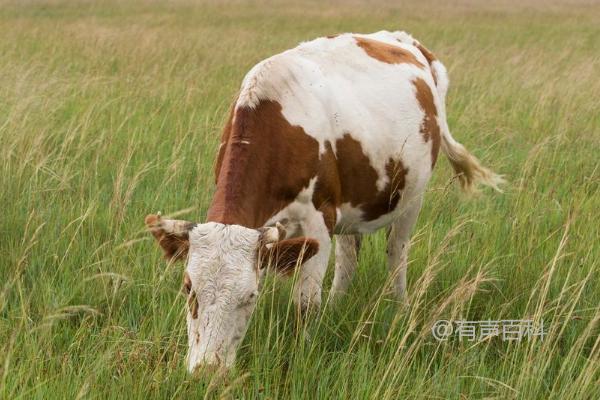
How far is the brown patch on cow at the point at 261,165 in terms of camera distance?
3041mm

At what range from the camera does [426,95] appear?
4496 mm

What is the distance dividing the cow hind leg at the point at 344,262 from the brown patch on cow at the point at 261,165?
731 mm

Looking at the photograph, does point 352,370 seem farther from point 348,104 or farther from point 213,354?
point 348,104

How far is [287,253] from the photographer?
113 inches

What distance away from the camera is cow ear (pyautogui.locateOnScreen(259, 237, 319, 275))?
276 centimetres

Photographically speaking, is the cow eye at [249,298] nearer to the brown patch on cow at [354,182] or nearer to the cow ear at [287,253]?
the cow ear at [287,253]

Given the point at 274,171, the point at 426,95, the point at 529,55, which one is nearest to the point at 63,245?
the point at 274,171

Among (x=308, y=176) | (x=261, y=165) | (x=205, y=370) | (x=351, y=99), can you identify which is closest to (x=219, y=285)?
(x=205, y=370)

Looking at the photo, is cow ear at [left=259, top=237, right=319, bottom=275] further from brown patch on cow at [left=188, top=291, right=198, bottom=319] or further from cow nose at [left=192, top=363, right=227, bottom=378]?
cow nose at [left=192, top=363, right=227, bottom=378]

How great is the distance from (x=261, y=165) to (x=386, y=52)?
1625mm

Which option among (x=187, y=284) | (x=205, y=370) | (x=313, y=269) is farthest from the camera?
(x=313, y=269)
